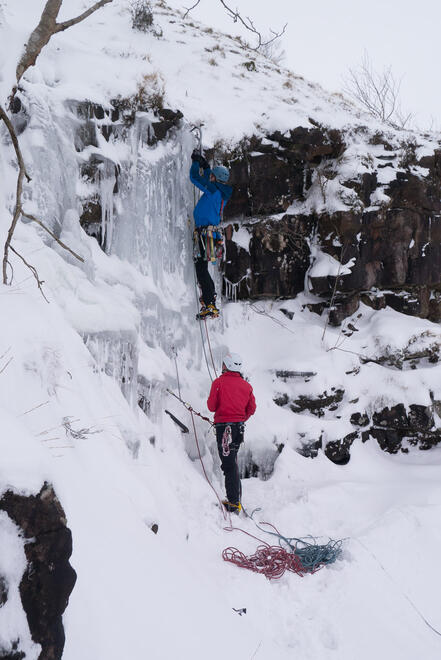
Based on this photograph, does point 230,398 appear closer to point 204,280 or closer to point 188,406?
point 188,406

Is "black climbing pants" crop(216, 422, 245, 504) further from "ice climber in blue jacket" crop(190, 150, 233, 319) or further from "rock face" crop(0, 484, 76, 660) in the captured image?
"rock face" crop(0, 484, 76, 660)

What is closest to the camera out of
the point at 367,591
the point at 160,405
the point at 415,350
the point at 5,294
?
the point at 5,294

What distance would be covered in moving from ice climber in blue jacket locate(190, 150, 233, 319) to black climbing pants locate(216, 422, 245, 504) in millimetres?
1702

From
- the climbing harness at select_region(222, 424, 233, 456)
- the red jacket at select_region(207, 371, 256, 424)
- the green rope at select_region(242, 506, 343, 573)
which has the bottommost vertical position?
the green rope at select_region(242, 506, 343, 573)

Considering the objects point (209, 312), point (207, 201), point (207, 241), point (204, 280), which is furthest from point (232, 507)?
point (207, 201)

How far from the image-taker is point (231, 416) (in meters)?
4.75

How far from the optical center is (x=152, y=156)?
585cm

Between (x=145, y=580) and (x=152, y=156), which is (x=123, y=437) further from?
(x=152, y=156)

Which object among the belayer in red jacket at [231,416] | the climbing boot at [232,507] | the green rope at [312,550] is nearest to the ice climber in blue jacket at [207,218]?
the belayer in red jacket at [231,416]

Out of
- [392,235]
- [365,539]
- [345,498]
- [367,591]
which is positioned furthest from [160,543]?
[392,235]

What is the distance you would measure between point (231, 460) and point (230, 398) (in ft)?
2.06

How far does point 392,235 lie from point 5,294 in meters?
5.57

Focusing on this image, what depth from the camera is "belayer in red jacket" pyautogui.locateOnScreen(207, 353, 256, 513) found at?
4.64 meters

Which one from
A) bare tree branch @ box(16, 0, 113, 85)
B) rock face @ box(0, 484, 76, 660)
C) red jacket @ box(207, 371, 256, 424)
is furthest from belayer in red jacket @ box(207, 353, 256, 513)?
rock face @ box(0, 484, 76, 660)
